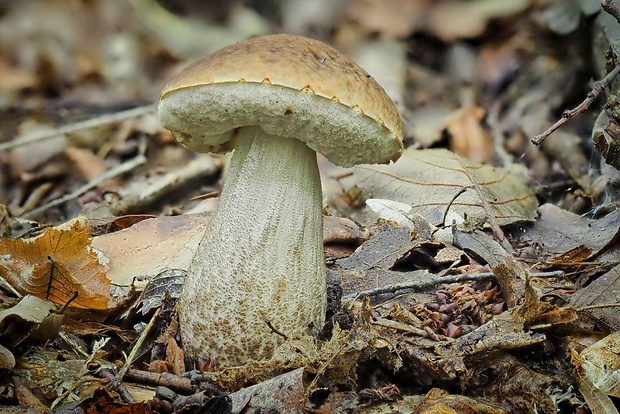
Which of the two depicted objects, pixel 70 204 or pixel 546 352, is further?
pixel 70 204

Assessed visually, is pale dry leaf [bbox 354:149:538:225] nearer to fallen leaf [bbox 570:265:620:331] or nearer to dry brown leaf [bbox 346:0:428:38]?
fallen leaf [bbox 570:265:620:331]

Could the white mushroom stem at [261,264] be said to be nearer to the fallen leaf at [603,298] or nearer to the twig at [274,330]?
the twig at [274,330]

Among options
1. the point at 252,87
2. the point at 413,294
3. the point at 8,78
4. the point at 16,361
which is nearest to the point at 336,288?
the point at 413,294

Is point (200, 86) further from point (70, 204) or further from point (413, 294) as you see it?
point (70, 204)

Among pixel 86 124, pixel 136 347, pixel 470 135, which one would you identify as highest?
pixel 470 135

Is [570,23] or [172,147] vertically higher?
[570,23]

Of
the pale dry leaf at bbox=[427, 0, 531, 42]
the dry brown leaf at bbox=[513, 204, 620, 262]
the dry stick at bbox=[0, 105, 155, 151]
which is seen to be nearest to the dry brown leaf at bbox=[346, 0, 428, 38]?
the pale dry leaf at bbox=[427, 0, 531, 42]

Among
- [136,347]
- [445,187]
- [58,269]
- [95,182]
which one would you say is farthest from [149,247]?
[95,182]

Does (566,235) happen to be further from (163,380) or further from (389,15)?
(389,15)
